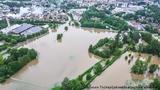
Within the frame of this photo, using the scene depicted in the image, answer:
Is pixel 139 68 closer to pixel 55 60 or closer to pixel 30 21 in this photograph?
pixel 55 60

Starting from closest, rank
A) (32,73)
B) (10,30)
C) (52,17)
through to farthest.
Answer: (32,73) → (10,30) → (52,17)

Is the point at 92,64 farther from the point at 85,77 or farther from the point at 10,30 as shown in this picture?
the point at 10,30

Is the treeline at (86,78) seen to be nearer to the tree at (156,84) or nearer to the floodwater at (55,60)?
the floodwater at (55,60)

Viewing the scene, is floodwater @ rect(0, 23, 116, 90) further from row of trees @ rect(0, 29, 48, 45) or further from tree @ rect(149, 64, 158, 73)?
tree @ rect(149, 64, 158, 73)

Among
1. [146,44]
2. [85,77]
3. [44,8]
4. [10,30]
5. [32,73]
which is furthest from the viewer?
[44,8]

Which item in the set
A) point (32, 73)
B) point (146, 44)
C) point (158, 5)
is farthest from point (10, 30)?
point (158, 5)

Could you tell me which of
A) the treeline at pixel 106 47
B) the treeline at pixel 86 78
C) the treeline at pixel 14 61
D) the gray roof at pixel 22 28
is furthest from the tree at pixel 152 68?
the gray roof at pixel 22 28
